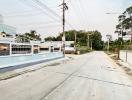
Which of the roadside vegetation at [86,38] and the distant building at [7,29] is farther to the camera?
the roadside vegetation at [86,38]

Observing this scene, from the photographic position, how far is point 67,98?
896 cm

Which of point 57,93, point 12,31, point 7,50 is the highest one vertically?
point 12,31

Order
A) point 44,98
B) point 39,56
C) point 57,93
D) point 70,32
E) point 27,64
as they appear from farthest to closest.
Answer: point 70,32, point 39,56, point 27,64, point 57,93, point 44,98

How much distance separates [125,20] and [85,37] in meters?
37.6

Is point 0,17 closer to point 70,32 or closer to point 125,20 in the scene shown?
point 125,20

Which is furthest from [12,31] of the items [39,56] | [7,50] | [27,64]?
[7,50]

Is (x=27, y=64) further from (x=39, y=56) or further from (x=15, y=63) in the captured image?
(x=39, y=56)

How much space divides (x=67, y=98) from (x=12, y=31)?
138ft

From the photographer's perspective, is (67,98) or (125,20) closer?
(67,98)

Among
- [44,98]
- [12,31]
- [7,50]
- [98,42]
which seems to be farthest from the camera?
[98,42]

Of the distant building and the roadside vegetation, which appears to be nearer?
the distant building

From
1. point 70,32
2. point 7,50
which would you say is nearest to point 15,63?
point 7,50

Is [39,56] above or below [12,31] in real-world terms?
below

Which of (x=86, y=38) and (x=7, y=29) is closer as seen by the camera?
(x=7, y=29)
